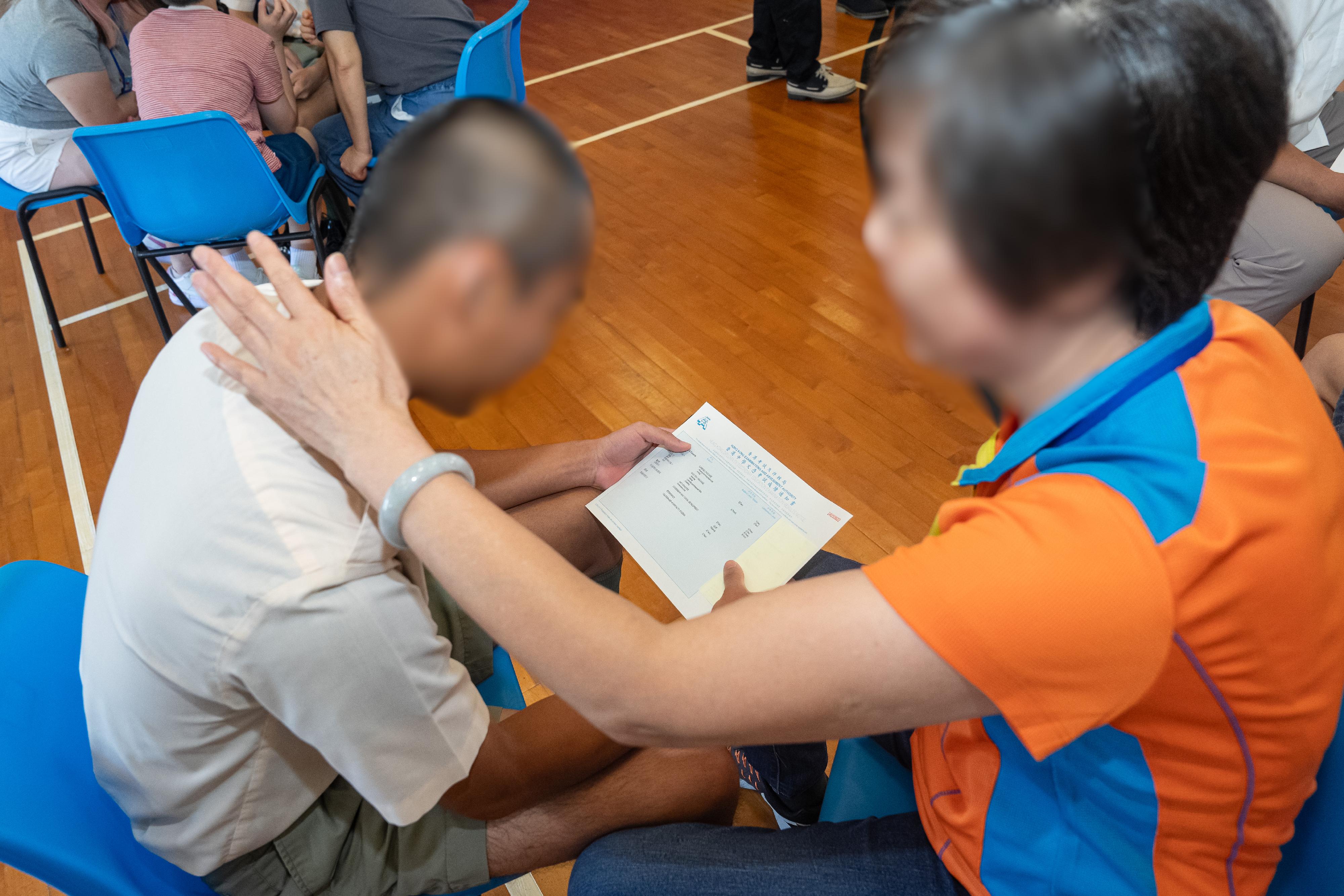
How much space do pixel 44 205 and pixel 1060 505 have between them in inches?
129

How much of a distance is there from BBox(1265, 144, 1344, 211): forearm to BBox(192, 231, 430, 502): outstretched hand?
2009mm

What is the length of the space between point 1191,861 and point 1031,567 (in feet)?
1.26

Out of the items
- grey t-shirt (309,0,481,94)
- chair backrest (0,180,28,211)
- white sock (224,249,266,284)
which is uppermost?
grey t-shirt (309,0,481,94)

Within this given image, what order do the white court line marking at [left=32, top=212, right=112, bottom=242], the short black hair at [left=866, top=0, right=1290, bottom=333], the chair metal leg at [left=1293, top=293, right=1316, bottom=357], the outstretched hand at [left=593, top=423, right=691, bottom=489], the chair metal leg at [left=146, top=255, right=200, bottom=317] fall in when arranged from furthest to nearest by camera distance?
the white court line marking at [left=32, top=212, right=112, bottom=242] < the chair metal leg at [left=146, top=255, right=200, bottom=317] < the chair metal leg at [left=1293, top=293, right=1316, bottom=357] < the outstretched hand at [left=593, top=423, right=691, bottom=489] < the short black hair at [left=866, top=0, right=1290, bottom=333]

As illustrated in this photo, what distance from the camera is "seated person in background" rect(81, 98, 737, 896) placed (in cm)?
54

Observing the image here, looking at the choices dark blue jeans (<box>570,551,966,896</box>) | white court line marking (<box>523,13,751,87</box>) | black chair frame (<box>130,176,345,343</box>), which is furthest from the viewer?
white court line marking (<box>523,13,751,87</box>)

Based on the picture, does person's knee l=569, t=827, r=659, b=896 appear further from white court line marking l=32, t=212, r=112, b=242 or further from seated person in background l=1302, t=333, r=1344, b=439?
white court line marking l=32, t=212, r=112, b=242

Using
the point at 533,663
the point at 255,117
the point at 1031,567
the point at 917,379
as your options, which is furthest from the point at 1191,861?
the point at 255,117

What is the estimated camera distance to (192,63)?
2.21 m

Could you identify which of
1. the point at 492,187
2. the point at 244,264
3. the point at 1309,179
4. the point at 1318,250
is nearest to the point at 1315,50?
the point at 1309,179

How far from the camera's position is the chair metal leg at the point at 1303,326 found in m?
2.15

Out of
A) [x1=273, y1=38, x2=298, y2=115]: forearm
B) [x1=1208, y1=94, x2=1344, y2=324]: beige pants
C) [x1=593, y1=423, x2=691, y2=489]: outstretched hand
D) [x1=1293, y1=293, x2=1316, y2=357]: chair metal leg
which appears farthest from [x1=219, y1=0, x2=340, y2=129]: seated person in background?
[x1=1293, y1=293, x2=1316, y2=357]: chair metal leg

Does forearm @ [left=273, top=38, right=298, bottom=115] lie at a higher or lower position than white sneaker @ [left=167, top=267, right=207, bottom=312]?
higher

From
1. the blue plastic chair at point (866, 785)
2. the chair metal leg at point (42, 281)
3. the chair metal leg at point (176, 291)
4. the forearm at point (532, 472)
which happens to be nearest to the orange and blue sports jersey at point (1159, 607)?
the blue plastic chair at point (866, 785)
